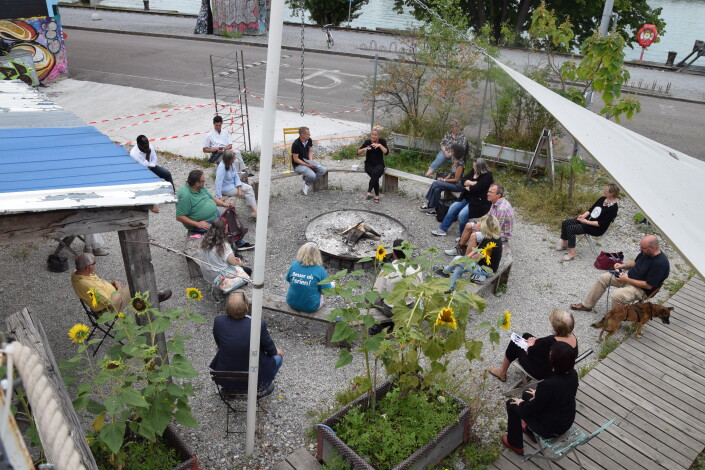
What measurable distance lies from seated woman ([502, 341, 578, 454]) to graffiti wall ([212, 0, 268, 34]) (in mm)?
23669

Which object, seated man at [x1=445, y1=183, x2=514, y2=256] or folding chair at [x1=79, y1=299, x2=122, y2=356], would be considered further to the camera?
seated man at [x1=445, y1=183, x2=514, y2=256]

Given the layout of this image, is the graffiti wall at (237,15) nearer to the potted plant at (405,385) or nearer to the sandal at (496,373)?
the sandal at (496,373)

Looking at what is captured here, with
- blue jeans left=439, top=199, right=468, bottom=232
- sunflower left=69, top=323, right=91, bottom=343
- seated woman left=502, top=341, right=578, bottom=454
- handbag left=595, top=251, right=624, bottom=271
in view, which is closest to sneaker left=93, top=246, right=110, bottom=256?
sunflower left=69, top=323, right=91, bottom=343

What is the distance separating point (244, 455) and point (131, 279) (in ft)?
5.72

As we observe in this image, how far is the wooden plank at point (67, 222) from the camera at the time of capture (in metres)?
3.94

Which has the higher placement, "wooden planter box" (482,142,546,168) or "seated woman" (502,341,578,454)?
"wooden planter box" (482,142,546,168)

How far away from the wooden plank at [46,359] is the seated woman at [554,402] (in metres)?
3.13

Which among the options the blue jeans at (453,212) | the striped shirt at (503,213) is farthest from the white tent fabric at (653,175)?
the blue jeans at (453,212)

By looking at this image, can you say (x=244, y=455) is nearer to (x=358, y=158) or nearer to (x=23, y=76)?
(x=358, y=158)

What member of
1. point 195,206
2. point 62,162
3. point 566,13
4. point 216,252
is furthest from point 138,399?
point 566,13

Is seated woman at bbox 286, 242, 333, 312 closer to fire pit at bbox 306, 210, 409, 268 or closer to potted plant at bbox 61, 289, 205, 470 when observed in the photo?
fire pit at bbox 306, 210, 409, 268

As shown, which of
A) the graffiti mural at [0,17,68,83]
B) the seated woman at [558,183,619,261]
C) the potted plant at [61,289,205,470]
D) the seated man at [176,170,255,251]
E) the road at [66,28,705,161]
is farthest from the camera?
the graffiti mural at [0,17,68,83]

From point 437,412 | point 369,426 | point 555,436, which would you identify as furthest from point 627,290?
point 369,426

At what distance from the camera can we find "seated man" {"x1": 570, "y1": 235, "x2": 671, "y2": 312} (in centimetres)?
619
